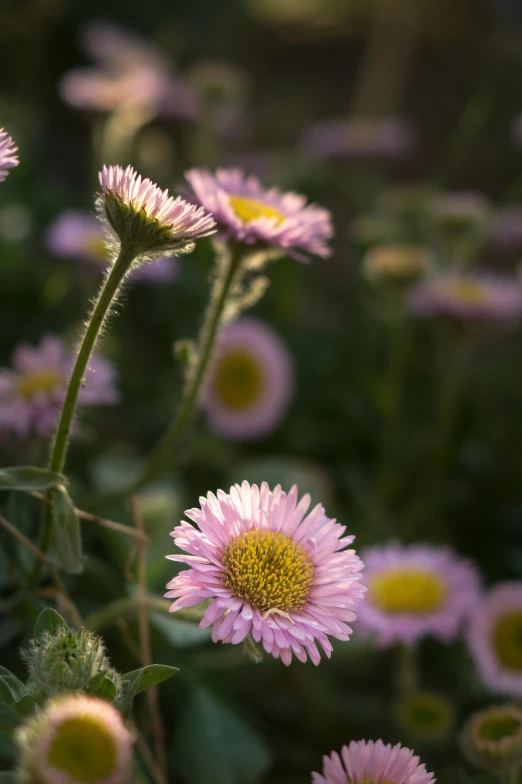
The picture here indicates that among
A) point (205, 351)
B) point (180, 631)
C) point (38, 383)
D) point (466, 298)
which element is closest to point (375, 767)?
point (180, 631)

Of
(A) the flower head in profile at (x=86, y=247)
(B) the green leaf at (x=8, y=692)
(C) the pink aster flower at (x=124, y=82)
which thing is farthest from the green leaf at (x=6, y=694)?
(C) the pink aster flower at (x=124, y=82)

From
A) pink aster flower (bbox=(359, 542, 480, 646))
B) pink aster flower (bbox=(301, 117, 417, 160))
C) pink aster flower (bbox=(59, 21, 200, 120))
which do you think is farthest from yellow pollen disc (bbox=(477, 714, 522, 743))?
pink aster flower (bbox=(301, 117, 417, 160))

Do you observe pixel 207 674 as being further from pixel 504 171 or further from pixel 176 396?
pixel 504 171

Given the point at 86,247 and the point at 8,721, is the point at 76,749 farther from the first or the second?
the point at 86,247

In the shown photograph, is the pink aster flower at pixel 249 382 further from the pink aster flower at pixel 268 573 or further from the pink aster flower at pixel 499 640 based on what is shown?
the pink aster flower at pixel 268 573

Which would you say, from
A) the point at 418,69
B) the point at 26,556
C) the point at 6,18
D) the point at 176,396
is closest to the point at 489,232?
the point at 176,396

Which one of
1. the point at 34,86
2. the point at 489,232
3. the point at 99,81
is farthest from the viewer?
the point at 34,86

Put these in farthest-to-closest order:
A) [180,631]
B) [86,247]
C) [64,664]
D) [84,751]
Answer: [86,247]
[180,631]
[64,664]
[84,751]

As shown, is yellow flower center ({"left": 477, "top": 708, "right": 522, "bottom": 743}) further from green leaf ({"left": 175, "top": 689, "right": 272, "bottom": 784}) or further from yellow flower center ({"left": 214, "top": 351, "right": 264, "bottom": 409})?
yellow flower center ({"left": 214, "top": 351, "right": 264, "bottom": 409})
